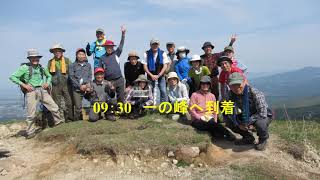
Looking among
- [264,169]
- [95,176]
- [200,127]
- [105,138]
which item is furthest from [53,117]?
[264,169]

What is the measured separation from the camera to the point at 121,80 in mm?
13391

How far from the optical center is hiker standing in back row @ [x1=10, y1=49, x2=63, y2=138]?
40.5 feet

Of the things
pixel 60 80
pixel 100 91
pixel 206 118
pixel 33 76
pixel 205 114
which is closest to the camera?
pixel 206 118

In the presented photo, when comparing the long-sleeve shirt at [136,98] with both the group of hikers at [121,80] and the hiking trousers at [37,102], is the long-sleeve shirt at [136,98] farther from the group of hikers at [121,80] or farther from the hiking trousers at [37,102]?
the hiking trousers at [37,102]

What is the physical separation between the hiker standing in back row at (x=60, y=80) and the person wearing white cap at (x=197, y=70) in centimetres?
499

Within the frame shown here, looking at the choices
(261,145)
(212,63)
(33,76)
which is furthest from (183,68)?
(33,76)

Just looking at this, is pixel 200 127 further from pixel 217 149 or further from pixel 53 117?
pixel 53 117

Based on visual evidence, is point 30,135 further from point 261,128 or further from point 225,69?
point 261,128

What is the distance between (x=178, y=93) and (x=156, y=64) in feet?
5.23

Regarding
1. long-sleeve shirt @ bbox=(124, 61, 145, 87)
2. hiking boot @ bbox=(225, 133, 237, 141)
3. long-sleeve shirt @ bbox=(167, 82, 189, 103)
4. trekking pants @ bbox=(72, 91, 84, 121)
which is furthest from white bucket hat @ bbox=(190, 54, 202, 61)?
trekking pants @ bbox=(72, 91, 84, 121)

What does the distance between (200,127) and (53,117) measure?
5907 mm

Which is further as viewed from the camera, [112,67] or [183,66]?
[183,66]

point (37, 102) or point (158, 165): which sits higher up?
point (37, 102)

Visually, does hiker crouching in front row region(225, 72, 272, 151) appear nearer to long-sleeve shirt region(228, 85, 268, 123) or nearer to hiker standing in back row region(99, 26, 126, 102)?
long-sleeve shirt region(228, 85, 268, 123)
